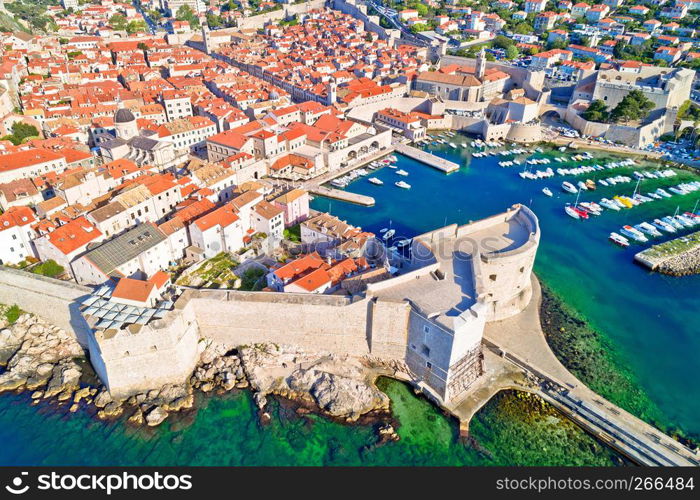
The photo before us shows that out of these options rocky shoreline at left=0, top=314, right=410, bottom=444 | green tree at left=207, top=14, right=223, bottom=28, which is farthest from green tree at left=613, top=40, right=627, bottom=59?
green tree at left=207, top=14, right=223, bottom=28

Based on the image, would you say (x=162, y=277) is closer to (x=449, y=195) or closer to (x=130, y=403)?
(x=130, y=403)

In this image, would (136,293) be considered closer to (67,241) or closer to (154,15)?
(67,241)

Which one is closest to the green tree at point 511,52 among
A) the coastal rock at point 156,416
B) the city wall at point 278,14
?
the city wall at point 278,14

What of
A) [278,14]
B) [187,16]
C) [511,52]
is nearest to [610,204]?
[511,52]

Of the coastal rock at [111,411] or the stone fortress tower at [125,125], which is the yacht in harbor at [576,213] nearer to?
the coastal rock at [111,411]

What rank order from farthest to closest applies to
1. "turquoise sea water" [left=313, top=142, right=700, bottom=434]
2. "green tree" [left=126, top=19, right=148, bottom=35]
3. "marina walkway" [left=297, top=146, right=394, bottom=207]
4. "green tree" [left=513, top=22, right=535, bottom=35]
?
"green tree" [left=513, top=22, right=535, bottom=35], "green tree" [left=126, top=19, right=148, bottom=35], "marina walkway" [left=297, top=146, right=394, bottom=207], "turquoise sea water" [left=313, top=142, right=700, bottom=434]

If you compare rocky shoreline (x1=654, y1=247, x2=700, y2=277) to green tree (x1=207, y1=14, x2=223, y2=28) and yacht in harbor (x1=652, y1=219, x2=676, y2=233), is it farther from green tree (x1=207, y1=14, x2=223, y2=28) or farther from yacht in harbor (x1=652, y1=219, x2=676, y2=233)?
green tree (x1=207, y1=14, x2=223, y2=28)

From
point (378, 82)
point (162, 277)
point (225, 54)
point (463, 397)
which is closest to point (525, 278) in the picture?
point (463, 397)
